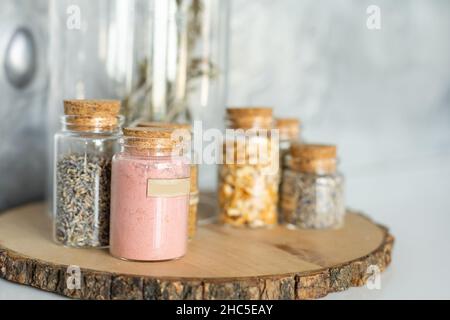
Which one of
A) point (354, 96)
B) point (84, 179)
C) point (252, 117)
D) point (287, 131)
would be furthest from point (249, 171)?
point (354, 96)

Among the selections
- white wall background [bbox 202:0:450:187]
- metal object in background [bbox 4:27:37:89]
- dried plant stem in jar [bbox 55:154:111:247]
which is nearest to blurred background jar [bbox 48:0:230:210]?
metal object in background [bbox 4:27:37:89]

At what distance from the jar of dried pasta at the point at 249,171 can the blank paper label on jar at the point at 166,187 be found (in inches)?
9.3

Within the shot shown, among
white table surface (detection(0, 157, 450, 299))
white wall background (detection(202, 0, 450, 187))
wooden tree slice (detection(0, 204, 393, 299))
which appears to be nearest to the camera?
wooden tree slice (detection(0, 204, 393, 299))

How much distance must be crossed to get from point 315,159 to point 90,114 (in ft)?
1.39

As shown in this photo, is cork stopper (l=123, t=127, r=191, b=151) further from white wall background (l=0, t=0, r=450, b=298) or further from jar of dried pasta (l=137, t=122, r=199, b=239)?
white wall background (l=0, t=0, r=450, b=298)

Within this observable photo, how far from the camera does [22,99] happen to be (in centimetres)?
124

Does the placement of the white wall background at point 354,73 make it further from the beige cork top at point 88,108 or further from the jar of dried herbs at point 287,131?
the beige cork top at point 88,108

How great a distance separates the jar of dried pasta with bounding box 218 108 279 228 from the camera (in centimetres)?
108

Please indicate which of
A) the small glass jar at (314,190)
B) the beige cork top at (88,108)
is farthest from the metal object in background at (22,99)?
the small glass jar at (314,190)

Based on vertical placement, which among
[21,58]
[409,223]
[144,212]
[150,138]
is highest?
[21,58]

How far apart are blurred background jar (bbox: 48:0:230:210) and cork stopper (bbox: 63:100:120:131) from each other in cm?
17

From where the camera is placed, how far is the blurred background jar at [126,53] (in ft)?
3.68

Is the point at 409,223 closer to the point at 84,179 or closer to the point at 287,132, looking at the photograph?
the point at 287,132

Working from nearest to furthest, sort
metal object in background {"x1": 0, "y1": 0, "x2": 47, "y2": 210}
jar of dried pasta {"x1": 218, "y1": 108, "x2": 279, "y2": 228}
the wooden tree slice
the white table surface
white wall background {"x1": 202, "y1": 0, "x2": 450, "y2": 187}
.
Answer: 1. the wooden tree slice
2. the white table surface
3. jar of dried pasta {"x1": 218, "y1": 108, "x2": 279, "y2": 228}
4. metal object in background {"x1": 0, "y1": 0, "x2": 47, "y2": 210}
5. white wall background {"x1": 202, "y1": 0, "x2": 450, "y2": 187}
